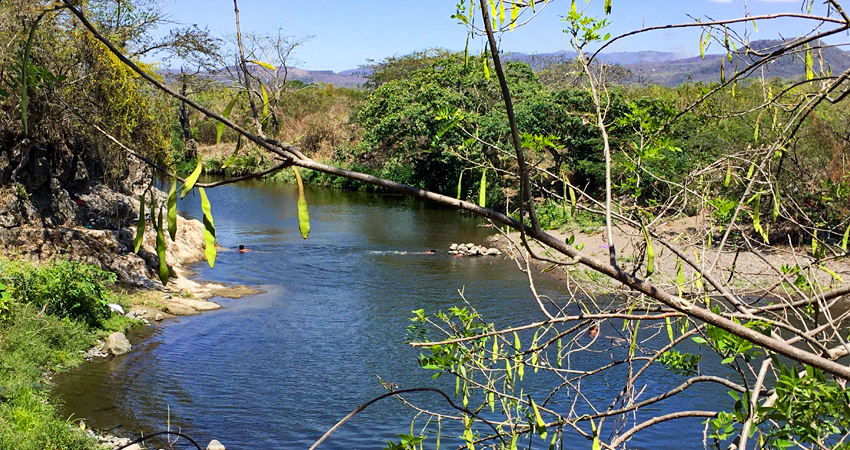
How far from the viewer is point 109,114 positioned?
12.4m

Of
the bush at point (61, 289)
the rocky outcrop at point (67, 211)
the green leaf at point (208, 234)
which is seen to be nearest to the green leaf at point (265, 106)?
the green leaf at point (208, 234)

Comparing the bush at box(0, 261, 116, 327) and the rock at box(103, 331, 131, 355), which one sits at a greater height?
the bush at box(0, 261, 116, 327)

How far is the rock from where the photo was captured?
970 centimetres

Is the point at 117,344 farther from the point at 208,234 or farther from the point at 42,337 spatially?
the point at 208,234

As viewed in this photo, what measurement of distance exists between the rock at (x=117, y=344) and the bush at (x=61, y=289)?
0.43 metres

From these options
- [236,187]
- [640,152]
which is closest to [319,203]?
[236,187]

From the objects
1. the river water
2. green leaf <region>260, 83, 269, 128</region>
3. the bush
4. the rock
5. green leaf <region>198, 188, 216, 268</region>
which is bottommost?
the river water

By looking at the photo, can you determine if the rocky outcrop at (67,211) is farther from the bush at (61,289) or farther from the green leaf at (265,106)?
the green leaf at (265,106)

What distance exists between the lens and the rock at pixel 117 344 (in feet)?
31.8

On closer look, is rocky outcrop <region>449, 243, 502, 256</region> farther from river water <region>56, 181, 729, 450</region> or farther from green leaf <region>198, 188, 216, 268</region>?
green leaf <region>198, 188, 216, 268</region>

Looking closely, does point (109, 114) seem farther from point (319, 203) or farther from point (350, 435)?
point (319, 203)

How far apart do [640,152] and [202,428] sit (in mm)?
6634

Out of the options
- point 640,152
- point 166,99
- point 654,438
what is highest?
point 166,99

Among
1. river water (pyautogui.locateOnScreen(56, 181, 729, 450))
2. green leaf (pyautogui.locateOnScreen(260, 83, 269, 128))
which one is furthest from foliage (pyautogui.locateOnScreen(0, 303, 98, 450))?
green leaf (pyautogui.locateOnScreen(260, 83, 269, 128))
